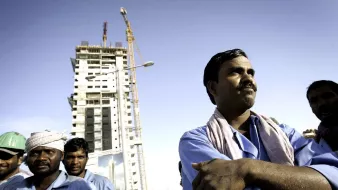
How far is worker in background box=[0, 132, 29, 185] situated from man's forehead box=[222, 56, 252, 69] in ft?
11.9

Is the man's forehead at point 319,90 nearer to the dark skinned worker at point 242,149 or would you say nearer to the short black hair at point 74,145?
the dark skinned worker at point 242,149

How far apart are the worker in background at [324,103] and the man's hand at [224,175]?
1.78 metres

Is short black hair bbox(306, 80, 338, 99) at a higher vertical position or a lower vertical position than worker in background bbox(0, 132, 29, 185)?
higher

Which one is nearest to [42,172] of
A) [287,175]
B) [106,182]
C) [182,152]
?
[106,182]

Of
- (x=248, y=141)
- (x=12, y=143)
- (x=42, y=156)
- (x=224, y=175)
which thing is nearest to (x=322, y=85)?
(x=248, y=141)

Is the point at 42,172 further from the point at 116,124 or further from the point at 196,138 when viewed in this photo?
the point at 116,124

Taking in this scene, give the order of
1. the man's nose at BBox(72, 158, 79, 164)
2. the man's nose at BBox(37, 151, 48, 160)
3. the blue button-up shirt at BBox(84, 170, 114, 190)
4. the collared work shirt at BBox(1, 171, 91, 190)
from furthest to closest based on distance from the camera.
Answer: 1. the man's nose at BBox(72, 158, 79, 164)
2. the blue button-up shirt at BBox(84, 170, 114, 190)
3. the man's nose at BBox(37, 151, 48, 160)
4. the collared work shirt at BBox(1, 171, 91, 190)

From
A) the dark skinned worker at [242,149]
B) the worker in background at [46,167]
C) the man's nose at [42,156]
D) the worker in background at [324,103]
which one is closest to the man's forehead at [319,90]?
the worker in background at [324,103]

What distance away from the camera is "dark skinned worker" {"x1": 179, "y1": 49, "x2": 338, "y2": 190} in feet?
3.38

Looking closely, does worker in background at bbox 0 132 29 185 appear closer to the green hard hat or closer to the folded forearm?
the green hard hat

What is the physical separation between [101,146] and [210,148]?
183ft

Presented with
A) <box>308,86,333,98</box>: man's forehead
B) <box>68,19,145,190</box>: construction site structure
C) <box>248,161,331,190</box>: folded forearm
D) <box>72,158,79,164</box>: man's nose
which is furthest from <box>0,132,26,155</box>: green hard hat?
<box>68,19,145,190</box>: construction site structure

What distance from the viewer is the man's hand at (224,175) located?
1.00m

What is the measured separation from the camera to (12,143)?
3818mm
